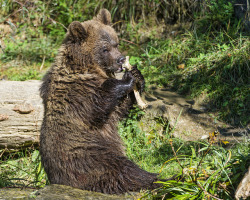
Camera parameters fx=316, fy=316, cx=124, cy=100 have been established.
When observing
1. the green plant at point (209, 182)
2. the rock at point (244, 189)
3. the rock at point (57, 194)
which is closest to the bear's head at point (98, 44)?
the rock at point (57, 194)

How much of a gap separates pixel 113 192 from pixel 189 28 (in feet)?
18.8

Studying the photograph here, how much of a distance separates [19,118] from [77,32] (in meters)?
1.89

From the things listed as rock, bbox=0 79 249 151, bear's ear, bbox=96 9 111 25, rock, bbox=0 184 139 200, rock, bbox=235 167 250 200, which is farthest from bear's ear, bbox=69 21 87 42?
rock, bbox=235 167 250 200

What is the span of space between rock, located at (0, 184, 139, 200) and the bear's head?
2136 millimetres

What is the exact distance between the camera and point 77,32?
5.13m

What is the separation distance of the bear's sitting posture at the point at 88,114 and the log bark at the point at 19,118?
881mm

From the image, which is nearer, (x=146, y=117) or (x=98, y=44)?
(x=98, y=44)

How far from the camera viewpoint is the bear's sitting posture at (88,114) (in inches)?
167

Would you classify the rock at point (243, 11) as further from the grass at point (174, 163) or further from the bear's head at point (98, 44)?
the bear's head at point (98, 44)

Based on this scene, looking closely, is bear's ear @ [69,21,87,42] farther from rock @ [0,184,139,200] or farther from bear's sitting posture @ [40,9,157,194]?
rock @ [0,184,139,200]

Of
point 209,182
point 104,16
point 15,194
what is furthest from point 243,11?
point 15,194

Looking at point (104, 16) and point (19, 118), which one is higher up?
point (104, 16)

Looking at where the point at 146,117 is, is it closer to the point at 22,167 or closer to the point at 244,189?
the point at 22,167

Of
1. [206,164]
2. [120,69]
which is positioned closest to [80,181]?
[206,164]
